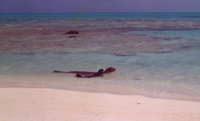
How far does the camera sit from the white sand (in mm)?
3205

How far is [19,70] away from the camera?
675cm

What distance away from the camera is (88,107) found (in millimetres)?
3598

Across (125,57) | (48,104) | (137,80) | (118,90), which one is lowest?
(48,104)

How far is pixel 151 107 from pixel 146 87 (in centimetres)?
139

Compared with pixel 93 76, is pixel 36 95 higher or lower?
lower

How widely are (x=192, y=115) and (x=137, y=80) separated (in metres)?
2.27

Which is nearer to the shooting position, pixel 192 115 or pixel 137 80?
pixel 192 115

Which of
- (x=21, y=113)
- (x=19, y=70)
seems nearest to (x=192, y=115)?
(x=21, y=113)

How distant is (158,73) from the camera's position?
617 centimetres

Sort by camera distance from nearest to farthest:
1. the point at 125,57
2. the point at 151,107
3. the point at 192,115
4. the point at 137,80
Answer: the point at 192,115
the point at 151,107
the point at 137,80
the point at 125,57

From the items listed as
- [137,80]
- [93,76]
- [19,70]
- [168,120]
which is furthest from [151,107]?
[19,70]

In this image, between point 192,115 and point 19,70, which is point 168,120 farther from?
point 19,70

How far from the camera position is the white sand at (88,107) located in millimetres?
3205

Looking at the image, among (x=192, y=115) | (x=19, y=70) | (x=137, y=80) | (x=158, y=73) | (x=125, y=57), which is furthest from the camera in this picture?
(x=125, y=57)
